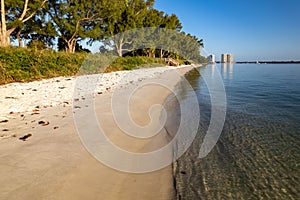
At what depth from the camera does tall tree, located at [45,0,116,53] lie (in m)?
29.1

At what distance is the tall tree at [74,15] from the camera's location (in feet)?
95.5

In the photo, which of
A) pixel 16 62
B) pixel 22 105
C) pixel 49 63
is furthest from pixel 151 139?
pixel 49 63

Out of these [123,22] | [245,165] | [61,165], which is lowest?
[245,165]

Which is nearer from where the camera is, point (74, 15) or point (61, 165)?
point (61, 165)

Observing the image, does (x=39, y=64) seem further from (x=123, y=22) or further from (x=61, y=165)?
(x=123, y=22)

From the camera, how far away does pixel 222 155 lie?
415 cm

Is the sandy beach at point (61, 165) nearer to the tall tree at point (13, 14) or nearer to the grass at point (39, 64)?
→ the grass at point (39, 64)

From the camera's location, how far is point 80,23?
1264 inches

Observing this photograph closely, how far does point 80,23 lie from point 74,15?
8.93ft

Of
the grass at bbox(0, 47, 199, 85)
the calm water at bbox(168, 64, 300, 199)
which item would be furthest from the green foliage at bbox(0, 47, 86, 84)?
the calm water at bbox(168, 64, 300, 199)

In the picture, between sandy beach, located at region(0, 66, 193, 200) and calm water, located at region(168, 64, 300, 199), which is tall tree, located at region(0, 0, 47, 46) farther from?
calm water, located at region(168, 64, 300, 199)

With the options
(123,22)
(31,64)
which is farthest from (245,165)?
(123,22)

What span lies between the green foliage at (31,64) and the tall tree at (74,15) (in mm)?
16660

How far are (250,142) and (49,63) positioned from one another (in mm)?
13981
